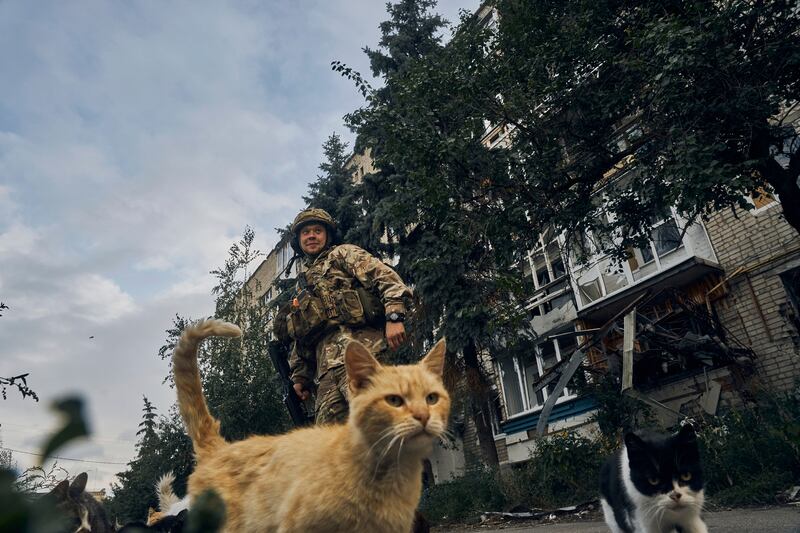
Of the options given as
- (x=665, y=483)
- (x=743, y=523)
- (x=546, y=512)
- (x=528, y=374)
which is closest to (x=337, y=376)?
(x=665, y=483)

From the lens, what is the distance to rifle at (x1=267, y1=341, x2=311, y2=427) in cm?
580

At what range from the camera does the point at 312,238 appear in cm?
589

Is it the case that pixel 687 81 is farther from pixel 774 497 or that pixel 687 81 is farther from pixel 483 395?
pixel 483 395

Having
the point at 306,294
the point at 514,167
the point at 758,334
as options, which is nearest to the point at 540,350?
the point at 758,334

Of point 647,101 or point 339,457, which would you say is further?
point 647,101

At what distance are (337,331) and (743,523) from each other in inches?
201

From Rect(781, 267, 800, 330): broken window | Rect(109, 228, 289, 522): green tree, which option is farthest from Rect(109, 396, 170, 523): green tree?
Rect(781, 267, 800, 330): broken window

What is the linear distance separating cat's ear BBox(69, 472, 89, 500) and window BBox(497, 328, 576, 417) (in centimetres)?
1698

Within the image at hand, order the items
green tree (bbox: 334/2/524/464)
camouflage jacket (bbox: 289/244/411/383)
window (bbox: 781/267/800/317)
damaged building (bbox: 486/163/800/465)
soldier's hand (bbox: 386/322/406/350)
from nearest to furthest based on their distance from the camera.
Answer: soldier's hand (bbox: 386/322/406/350) < camouflage jacket (bbox: 289/244/411/383) < green tree (bbox: 334/2/524/464) < damaged building (bbox: 486/163/800/465) < window (bbox: 781/267/800/317)

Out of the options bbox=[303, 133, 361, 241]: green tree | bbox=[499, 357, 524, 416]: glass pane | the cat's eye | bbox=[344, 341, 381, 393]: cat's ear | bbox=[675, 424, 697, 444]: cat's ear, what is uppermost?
bbox=[303, 133, 361, 241]: green tree

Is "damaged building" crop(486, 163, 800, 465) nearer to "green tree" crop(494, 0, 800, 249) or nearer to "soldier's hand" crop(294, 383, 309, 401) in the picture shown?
"green tree" crop(494, 0, 800, 249)

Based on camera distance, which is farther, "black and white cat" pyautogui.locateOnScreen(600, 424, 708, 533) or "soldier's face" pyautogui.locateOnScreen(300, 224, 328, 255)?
"soldier's face" pyautogui.locateOnScreen(300, 224, 328, 255)

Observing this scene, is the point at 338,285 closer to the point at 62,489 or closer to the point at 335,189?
the point at 62,489

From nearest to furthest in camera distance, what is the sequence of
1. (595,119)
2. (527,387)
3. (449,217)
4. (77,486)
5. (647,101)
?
(77,486)
(647,101)
(595,119)
(449,217)
(527,387)
